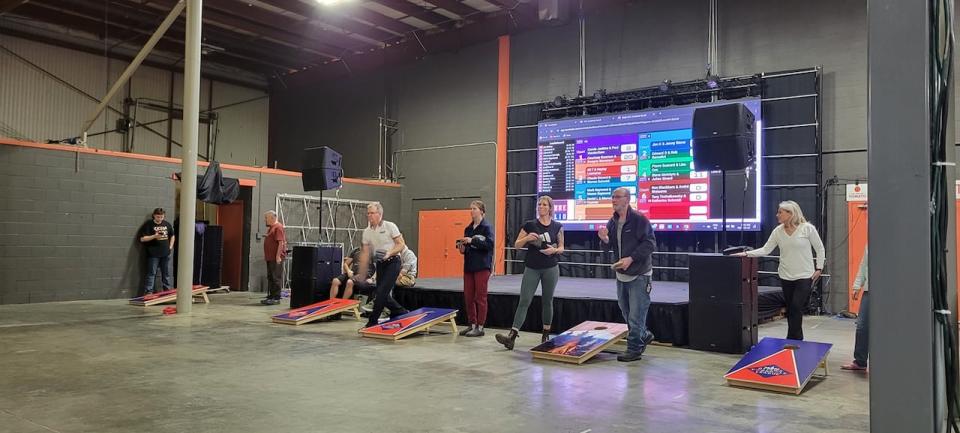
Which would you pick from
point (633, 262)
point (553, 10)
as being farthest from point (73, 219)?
point (633, 262)

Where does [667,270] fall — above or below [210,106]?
below

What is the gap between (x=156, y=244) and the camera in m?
10.9

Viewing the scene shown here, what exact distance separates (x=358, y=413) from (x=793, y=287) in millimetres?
4105

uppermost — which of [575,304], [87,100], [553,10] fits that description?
[553,10]

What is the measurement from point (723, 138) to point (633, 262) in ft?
4.72

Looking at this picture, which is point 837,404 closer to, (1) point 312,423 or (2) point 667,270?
(1) point 312,423

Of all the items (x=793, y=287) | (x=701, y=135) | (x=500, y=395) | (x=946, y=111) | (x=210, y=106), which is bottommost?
(x=500, y=395)

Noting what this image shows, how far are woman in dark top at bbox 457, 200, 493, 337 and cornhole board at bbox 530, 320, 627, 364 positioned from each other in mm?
1168

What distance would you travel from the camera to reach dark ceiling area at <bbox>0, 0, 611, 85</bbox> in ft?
42.4

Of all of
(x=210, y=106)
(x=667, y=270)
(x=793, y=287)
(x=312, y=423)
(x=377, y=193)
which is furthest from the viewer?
(x=210, y=106)

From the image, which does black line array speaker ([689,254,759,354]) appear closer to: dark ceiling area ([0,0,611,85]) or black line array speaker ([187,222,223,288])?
dark ceiling area ([0,0,611,85])

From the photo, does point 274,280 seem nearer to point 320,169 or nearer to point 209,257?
point 209,257

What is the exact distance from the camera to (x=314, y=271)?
8.71 m

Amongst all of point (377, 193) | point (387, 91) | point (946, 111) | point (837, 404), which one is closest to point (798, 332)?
point (837, 404)
